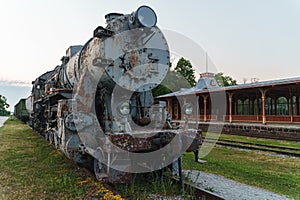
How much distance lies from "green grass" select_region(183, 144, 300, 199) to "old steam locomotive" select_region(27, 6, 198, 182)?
2123 millimetres

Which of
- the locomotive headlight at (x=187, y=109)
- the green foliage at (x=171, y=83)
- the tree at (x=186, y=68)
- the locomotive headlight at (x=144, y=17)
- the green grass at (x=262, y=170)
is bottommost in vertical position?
the green grass at (x=262, y=170)

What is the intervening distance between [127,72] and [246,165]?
17.9 ft

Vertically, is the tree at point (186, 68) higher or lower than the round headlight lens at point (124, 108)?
higher

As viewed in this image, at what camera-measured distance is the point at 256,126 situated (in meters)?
20.2

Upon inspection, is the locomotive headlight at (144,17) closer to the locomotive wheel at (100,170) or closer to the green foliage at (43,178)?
the locomotive wheel at (100,170)

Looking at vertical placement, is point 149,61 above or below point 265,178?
above

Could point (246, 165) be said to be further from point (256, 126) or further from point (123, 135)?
point (256, 126)

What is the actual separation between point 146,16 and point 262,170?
224 inches

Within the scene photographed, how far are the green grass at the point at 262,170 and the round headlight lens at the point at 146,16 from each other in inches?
165

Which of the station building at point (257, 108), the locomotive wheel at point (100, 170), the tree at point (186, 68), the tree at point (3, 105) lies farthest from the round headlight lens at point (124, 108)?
the tree at point (3, 105)

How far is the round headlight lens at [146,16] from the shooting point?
16.4 ft

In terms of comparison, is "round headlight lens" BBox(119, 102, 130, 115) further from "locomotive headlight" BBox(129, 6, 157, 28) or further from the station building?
the station building

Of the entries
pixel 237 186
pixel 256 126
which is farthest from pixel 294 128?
pixel 237 186

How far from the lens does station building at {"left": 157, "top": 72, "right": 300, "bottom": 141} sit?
18.3 metres
